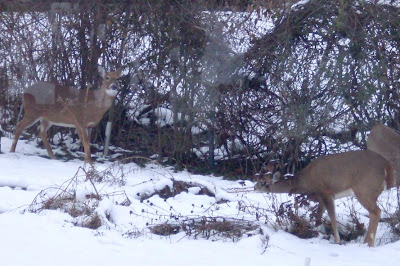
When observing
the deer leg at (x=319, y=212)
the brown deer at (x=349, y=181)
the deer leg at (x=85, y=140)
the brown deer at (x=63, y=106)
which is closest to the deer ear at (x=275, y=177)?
the brown deer at (x=349, y=181)

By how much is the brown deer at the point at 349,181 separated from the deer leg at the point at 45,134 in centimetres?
529

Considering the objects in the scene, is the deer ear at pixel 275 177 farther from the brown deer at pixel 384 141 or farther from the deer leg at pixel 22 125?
the deer leg at pixel 22 125

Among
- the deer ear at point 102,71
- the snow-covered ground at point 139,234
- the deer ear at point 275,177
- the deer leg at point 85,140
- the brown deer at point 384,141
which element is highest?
the deer ear at point 102,71

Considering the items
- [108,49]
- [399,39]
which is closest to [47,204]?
[108,49]

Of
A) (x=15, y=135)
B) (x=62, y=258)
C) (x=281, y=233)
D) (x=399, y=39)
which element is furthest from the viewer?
(x=15, y=135)

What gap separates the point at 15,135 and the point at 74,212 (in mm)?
5324

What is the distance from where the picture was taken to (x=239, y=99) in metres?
12.2

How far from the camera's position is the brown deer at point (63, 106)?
42.5ft

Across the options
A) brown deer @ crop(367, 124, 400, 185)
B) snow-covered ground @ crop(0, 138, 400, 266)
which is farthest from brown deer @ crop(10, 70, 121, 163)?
brown deer @ crop(367, 124, 400, 185)

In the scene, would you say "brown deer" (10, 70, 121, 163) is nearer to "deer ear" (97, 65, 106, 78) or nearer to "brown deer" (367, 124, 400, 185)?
"deer ear" (97, 65, 106, 78)

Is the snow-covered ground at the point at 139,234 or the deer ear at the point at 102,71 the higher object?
the deer ear at the point at 102,71

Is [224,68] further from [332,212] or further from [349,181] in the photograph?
[332,212]

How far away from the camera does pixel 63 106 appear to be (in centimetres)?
1292

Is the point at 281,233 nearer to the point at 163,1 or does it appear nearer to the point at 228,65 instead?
the point at 228,65
